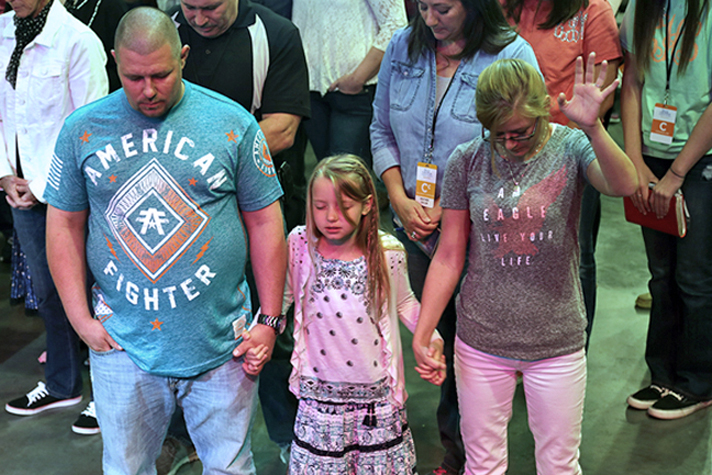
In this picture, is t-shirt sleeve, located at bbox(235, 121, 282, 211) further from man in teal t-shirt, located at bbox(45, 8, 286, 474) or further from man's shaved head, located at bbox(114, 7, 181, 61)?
man's shaved head, located at bbox(114, 7, 181, 61)

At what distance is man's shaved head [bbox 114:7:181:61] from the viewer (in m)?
1.87

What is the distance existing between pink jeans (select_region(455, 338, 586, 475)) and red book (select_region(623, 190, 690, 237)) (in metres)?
0.96

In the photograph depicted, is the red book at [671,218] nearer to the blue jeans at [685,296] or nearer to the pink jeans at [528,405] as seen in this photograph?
the blue jeans at [685,296]

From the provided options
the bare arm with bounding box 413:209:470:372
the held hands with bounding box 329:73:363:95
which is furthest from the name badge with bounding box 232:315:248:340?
the held hands with bounding box 329:73:363:95

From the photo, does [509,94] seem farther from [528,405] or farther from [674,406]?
[674,406]

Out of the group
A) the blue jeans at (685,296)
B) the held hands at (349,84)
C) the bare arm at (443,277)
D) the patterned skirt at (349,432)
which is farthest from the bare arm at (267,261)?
the blue jeans at (685,296)

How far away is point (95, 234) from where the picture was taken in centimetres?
204

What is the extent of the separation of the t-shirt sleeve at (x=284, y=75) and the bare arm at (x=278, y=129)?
0.06 feet

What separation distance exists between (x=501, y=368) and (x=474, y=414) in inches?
6.8

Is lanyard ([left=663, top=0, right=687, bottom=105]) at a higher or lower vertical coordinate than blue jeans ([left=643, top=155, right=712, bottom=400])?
higher

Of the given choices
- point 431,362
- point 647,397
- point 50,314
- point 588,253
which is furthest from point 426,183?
point 50,314

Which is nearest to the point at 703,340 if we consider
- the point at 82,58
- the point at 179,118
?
the point at 179,118

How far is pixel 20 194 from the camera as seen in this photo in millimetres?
2961

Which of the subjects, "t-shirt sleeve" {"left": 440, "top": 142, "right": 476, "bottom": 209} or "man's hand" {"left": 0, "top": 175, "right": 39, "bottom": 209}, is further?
"man's hand" {"left": 0, "top": 175, "right": 39, "bottom": 209}
